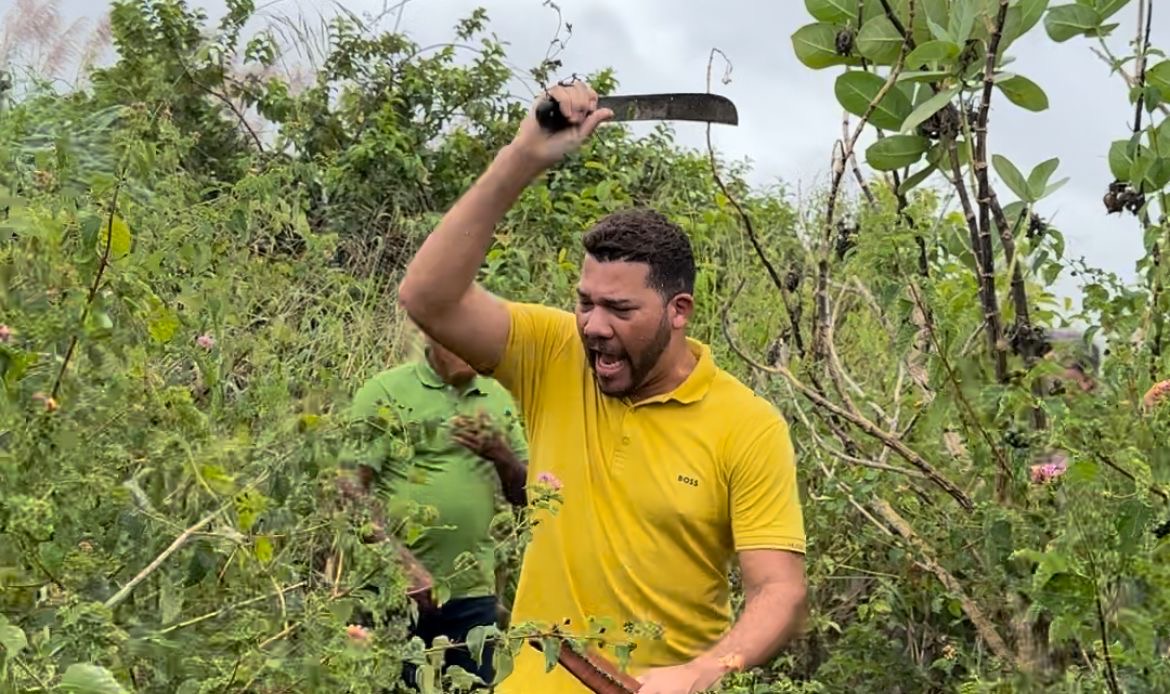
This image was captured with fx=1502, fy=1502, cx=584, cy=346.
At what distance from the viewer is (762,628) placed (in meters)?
2.23

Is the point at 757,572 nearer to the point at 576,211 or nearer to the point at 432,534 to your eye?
the point at 432,534

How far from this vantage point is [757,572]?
233cm

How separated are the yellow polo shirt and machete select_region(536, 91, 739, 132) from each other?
36 centimetres

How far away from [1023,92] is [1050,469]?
1.58 ft

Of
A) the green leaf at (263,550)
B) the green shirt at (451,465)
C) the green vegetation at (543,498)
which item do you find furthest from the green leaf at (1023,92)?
the green shirt at (451,465)

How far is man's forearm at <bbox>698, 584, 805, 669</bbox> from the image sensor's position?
86.0 inches

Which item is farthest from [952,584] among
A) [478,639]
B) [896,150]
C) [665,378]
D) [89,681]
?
[89,681]

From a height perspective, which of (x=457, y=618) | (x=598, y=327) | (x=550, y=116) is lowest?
(x=457, y=618)

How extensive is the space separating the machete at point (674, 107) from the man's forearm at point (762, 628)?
30.3 inches

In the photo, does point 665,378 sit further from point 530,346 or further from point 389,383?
point 389,383

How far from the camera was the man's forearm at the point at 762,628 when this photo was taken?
2.19m

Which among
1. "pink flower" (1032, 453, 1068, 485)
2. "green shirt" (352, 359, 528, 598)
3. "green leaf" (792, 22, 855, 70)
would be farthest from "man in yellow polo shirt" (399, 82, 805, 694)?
"green shirt" (352, 359, 528, 598)

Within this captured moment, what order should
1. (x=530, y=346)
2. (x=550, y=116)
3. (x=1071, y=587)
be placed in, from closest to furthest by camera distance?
(x=1071, y=587)
(x=550, y=116)
(x=530, y=346)

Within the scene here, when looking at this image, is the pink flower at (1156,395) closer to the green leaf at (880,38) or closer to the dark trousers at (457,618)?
the green leaf at (880,38)
